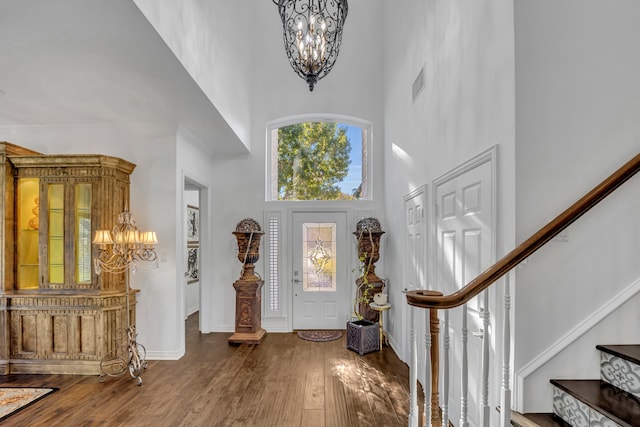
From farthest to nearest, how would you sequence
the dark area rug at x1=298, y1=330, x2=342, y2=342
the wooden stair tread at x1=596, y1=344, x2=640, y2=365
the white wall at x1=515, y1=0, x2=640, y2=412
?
the dark area rug at x1=298, y1=330, x2=342, y2=342 → the white wall at x1=515, y1=0, x2=640, y2=412 → the wooden stair tread at x1=596, y1=344, x2=640, y2=365

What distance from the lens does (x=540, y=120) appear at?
6.24 feet

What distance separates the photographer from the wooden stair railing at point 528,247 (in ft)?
5.45

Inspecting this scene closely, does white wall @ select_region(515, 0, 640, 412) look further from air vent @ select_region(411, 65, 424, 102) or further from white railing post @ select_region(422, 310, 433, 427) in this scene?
air vent @ select_region(411, 65, 424, 102)

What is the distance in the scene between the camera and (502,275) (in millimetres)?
1672

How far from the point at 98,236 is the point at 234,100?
2284 millimetres

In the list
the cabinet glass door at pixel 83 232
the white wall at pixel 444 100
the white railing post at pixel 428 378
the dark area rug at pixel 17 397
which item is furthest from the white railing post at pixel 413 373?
the cabinet glass door at pixel 83 232

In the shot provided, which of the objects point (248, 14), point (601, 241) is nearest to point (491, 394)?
point (601, 241)

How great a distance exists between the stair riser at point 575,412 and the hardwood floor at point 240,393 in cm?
135

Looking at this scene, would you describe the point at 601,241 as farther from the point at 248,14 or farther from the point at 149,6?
the point at 248,14

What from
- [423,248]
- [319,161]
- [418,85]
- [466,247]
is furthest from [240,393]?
[319,161]

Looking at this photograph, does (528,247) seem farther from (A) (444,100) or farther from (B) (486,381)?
(A) (444,100)

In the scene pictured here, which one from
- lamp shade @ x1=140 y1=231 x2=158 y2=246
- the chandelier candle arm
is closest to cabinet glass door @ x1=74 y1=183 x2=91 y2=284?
the chandelier candle arm

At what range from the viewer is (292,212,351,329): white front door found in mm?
5727

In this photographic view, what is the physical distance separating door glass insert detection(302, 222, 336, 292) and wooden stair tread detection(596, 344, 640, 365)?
4.14 metres
